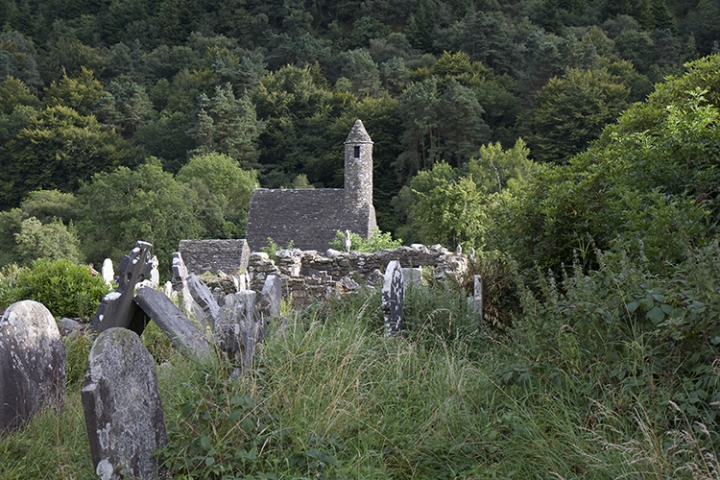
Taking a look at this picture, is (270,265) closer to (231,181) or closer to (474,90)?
(231,181)

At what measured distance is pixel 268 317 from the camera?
534cm

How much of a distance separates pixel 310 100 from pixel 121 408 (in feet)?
206

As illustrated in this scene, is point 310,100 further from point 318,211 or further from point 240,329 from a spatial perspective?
point 240,329

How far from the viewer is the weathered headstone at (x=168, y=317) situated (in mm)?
5425

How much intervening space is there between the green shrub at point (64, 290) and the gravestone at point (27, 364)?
4.12m

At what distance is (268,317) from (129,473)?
183 centimetres

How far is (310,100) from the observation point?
64938 millimetres

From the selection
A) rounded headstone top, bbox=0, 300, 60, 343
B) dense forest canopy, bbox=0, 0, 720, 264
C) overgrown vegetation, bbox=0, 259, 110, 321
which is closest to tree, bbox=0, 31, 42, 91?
dense forest canopy, bbox=0, 0, 720, 264

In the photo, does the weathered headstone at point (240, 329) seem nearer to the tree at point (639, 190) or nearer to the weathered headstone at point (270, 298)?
the weathered headstone at point (270, 298)

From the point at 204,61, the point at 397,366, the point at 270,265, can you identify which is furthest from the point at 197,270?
the point at 204,61

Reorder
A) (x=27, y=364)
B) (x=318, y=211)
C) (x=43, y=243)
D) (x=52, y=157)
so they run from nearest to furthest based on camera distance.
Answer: (x=27, y=364) < (x=318, y=211) < (x=43, y=243) < (x=52, y=157)

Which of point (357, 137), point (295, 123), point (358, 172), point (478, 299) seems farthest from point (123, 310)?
point (295, 123)

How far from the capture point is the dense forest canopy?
4753 centimetres

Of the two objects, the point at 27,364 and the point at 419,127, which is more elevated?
the point at 419,127
